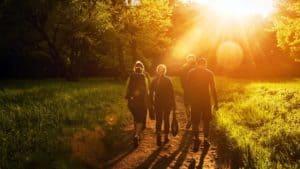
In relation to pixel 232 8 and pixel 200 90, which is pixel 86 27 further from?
pixel 232 8

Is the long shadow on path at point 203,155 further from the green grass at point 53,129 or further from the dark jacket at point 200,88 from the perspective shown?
the green grass at point 53,129

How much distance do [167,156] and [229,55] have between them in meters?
49.8

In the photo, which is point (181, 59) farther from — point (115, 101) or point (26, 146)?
point (26, 146)

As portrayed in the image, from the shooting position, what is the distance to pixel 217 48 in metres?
61.0

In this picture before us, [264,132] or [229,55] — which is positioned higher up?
[229,55]

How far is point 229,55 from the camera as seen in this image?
5925 centimetres

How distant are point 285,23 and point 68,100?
14908 millimetres

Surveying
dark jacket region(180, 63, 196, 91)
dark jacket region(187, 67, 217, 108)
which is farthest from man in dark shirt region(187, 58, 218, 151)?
dark jacket region(180, 63, 196, 91)

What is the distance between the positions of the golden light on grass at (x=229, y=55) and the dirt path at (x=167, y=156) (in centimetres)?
4664

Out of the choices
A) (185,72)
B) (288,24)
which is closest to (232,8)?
(288,24)

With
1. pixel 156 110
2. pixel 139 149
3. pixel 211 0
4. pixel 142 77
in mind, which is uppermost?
pixel 211 0

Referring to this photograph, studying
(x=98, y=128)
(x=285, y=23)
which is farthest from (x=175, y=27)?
(x=98, y=128)

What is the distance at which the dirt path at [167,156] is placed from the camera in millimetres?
9914

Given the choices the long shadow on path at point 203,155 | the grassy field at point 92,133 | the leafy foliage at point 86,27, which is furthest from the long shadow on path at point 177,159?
the leafy foliage at point 86,27
